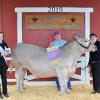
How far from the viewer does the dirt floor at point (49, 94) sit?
11.5m

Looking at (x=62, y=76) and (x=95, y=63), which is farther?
(x=95, y=63)

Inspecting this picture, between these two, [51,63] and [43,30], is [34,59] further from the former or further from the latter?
[43,30]

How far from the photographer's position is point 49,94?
39.8 ft

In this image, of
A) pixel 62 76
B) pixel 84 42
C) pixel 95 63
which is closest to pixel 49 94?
pixel 62 76

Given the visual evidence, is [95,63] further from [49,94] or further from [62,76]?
[49,94]

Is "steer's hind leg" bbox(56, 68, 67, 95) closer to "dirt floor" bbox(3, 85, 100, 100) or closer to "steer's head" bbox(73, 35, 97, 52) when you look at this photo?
"dirt floor" bbox(3, 85, 100, 100)

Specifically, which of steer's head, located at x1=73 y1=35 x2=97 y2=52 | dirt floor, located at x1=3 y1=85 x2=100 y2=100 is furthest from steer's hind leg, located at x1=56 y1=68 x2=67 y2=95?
steer's head, located at x1=73 y1=35 x2=97 y2=52

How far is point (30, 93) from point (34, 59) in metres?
0.88

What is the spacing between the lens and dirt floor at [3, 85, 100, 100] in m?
11.5

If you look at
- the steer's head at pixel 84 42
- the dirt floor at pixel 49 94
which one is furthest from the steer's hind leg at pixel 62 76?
the steer's head at pixel 84 42

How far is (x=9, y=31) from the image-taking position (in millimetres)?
13586

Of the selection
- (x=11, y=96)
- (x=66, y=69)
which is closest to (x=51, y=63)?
(x=66, y=69)

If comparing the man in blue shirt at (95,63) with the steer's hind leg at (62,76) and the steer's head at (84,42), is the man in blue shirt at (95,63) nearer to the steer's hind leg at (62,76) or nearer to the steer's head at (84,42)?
the steer's head at (84,42)

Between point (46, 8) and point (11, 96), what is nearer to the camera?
point (11, 96)
